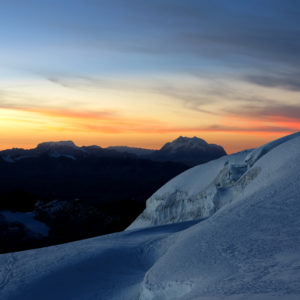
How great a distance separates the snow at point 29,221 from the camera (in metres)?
49.5

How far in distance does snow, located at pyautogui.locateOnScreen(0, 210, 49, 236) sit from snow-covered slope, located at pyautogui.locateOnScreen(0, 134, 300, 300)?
3673 centimetres

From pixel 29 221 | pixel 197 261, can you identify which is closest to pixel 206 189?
pixel 197 261

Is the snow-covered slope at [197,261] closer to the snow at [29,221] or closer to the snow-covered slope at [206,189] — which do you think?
the snow-covered slope at [206,189]

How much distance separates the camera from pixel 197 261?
338 inches

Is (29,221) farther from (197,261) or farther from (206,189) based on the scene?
(197,261)

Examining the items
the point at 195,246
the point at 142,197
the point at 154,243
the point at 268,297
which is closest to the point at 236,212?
the point at 195,246

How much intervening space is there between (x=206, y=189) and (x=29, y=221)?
37.1m

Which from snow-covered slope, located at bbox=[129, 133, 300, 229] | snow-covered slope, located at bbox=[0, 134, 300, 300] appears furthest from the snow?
snow-covered slope, located at bbox=[0, 134, 300, 300]

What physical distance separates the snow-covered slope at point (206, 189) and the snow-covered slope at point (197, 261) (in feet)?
13.8

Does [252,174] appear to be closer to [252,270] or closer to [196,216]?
[196,216]

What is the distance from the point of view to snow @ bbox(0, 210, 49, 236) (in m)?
49.5

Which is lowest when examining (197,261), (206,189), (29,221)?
(29,221)

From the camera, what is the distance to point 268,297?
191 inches

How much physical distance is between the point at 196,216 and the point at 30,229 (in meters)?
33.4
